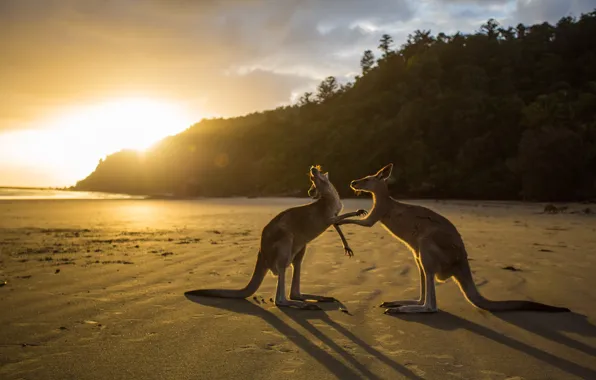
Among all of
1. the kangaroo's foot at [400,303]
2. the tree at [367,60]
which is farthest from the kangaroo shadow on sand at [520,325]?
the tree at [367,60]

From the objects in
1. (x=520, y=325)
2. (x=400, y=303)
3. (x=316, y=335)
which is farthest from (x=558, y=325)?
(x=316, y=335)

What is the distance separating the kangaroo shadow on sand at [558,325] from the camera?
3348 mm

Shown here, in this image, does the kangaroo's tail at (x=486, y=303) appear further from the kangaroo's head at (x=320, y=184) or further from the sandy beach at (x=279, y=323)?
the kangaroo's head at (x=320, y=184)

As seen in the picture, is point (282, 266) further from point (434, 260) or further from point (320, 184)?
point (434, 260)

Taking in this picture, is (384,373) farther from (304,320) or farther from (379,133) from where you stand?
(379,133)

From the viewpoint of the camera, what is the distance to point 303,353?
3.19 m

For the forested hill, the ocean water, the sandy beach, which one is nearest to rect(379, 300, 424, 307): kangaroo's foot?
the sandy beach

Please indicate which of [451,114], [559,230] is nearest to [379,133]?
[451,114]

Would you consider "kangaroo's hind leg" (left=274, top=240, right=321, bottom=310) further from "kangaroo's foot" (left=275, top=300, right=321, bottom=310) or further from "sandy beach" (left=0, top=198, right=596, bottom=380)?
"sandy beach" (left=0, top=198, right=596, bottom=380)

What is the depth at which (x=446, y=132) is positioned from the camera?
4022cm

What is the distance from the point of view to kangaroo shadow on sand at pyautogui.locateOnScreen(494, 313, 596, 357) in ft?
11.0

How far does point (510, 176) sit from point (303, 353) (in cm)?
3198

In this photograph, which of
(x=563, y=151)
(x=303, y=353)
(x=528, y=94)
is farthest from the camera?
(x=528, y=94)

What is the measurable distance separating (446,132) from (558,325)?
127 ft
